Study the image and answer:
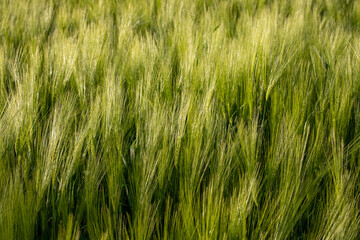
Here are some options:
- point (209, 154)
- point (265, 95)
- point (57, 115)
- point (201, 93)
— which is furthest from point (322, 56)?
point (57, 115)

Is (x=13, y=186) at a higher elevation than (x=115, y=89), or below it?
below

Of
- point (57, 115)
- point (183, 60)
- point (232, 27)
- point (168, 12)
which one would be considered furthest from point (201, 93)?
point (168, 12)

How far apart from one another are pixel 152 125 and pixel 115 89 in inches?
7.4

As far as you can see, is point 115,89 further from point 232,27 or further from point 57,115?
point 232,27

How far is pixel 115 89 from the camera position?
2.85 feet

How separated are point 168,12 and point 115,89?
0.86 meters

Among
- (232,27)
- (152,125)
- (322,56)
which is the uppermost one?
(232,27)

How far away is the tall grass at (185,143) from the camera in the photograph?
603mm

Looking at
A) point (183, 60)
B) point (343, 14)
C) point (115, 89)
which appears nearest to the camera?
point (115, 89)

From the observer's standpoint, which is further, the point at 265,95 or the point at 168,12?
the point at 168,12

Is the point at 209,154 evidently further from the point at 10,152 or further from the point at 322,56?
the point at 322,56

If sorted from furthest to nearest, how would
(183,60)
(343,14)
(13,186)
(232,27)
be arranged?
1. (343,14)
2. (232,27)
3. (183,60)
4. (13,186)

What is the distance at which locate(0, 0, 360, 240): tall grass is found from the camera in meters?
0.60

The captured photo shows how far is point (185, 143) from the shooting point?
2.46 ft
